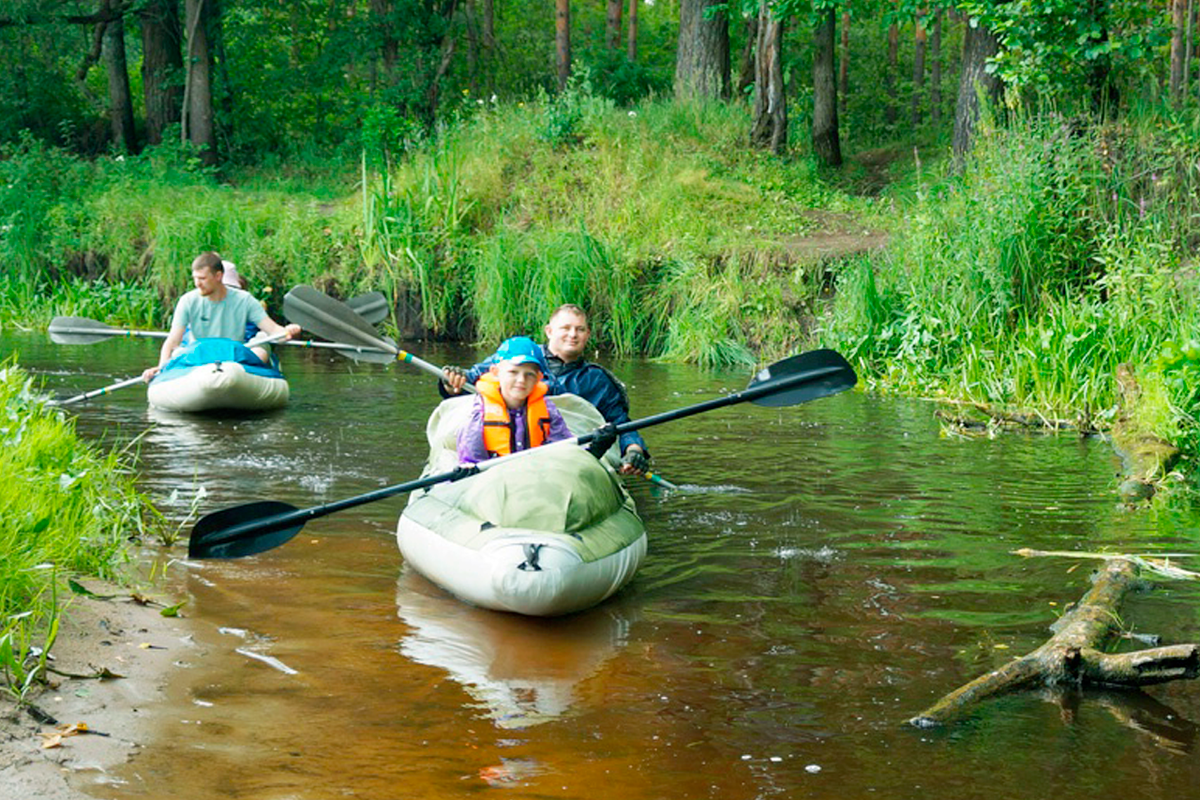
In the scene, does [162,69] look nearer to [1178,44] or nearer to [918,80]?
[918,80]

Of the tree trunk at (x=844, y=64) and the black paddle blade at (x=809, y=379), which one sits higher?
the tree trunk at (x=844, y=64)

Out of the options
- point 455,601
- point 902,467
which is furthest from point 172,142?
point 455,601

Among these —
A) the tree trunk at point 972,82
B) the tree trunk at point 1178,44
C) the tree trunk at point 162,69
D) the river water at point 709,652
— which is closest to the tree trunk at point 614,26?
the tree trunk at point 162,69

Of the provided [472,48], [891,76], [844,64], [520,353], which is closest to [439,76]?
[472,48]

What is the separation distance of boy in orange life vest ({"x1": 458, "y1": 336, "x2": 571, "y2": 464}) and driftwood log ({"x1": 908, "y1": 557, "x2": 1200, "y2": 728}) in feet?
8.18

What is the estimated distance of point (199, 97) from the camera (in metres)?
21.4

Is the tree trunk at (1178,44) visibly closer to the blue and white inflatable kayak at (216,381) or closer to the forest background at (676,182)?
the forest background at (676,182)

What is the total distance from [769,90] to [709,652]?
521 inches

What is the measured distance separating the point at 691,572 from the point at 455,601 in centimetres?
108

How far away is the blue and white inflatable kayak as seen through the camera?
32.3 feet

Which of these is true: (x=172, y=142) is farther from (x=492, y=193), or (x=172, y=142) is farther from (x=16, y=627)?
(x=16, y=627)

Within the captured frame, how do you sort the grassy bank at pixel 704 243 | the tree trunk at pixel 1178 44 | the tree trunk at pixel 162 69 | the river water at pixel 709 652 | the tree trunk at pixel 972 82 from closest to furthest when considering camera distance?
the river water at pixel 709 652 → the grassy bank at pixel 704 243 → the tree trunk at pixel 1178 44 → the tree trunk at pixel 972 82 → the tree trunk at pixel 162 69

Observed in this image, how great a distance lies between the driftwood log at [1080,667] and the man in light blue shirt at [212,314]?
746 centimetres

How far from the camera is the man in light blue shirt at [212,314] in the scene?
33.8ft
